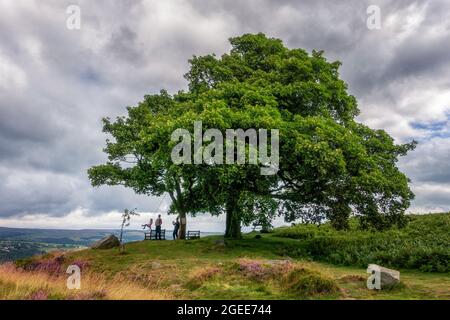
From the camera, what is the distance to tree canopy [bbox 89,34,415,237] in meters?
24.5

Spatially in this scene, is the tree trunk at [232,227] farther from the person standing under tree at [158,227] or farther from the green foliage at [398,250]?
the person standing under tree at [158,227]

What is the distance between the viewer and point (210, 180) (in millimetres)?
26938

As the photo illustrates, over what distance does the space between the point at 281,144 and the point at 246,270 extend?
10488 mm

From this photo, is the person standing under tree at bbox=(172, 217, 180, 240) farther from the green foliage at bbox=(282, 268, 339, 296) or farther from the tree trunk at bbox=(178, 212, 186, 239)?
the green foliage at bbox=(282, 268, 339, 296)

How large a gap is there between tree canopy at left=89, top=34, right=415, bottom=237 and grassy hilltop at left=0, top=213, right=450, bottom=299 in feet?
10.0

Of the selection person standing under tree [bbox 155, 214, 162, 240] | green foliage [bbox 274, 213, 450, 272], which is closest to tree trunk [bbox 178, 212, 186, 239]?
person standing under tree [bbox 155, 214, 162, 240]

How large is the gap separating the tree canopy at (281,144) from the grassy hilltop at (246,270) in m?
3.05

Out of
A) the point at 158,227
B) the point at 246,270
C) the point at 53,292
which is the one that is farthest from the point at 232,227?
the point at 53,292

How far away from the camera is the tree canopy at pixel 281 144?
965 inches

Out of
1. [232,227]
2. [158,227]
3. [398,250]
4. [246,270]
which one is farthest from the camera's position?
[158,227]

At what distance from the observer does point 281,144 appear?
83.5 feet

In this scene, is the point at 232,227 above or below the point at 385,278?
above

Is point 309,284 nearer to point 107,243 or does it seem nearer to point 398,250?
point 398,250

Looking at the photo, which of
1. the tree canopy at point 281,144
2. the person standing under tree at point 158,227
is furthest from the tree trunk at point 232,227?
the person standing under tree at point 158,227
